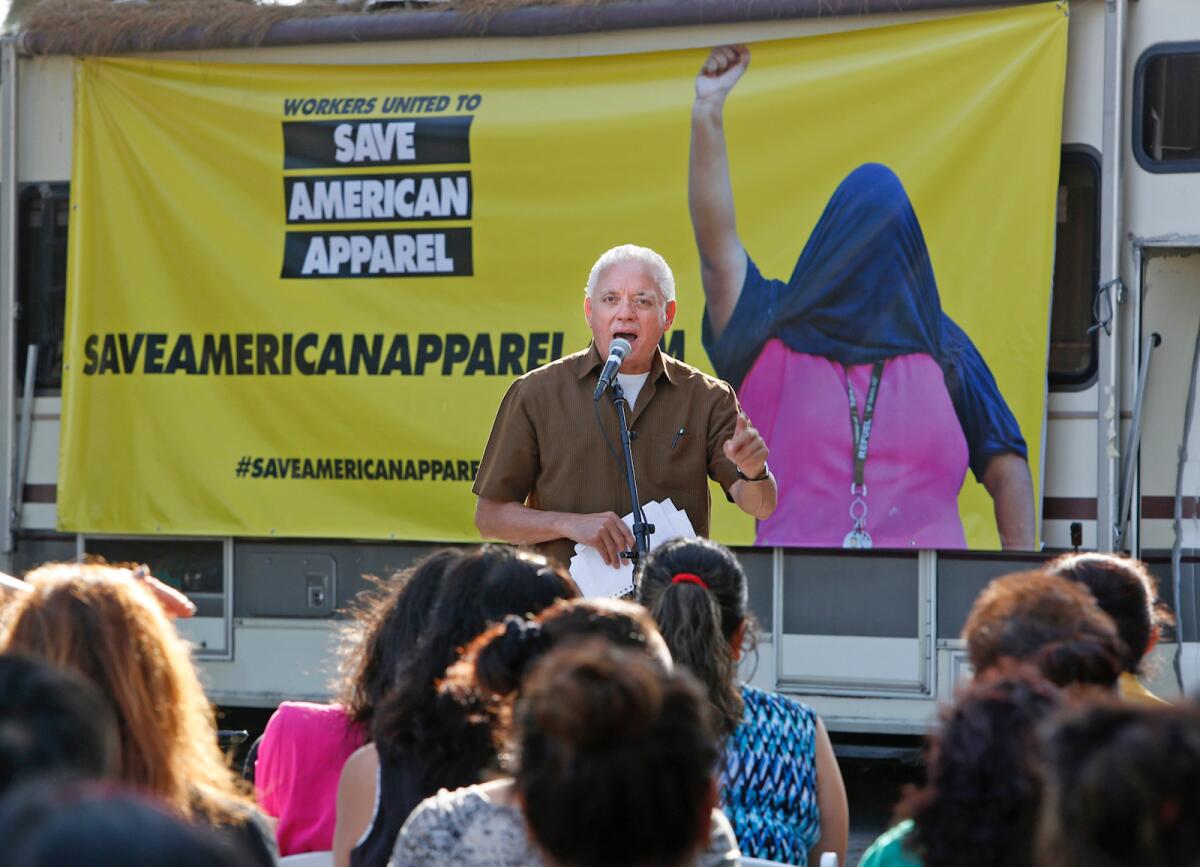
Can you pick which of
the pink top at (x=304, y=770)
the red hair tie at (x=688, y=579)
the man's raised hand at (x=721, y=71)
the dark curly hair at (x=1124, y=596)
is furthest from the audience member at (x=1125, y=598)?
the man's raised hand at (x=721, y=71)

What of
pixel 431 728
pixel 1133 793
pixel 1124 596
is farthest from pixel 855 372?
pixel 1133 793

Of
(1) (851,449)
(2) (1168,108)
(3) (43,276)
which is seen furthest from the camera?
(3) (43,276)

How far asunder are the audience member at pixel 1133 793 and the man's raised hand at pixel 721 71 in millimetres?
4869

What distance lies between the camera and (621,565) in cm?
409

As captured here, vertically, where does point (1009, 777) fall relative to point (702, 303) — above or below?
below

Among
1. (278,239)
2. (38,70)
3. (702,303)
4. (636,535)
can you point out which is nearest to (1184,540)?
(702,303)

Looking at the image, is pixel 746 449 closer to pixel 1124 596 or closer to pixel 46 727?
pixel 1124 596

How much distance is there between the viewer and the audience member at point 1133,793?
4.44ft

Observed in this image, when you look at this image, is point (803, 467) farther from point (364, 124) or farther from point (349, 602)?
point (364, 124)

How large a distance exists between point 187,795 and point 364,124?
183 inches

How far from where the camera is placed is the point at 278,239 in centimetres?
657

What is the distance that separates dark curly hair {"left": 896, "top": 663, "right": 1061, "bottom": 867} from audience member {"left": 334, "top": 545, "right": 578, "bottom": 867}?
0.93 m

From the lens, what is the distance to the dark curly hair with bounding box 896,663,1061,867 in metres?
1.81

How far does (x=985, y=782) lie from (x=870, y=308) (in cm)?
411
